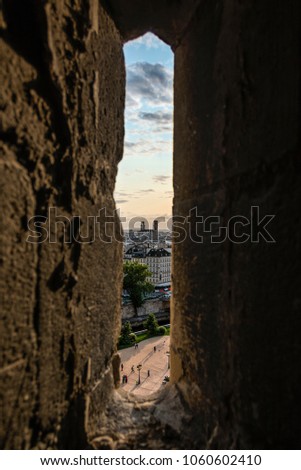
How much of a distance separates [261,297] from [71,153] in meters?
0.73

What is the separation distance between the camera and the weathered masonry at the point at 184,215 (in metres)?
0.75

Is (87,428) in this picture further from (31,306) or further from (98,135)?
(98,135)

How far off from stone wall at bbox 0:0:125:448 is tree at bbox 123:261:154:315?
73.3 ft

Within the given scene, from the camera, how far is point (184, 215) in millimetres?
1336

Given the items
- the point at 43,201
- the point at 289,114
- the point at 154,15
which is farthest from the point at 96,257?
the point at 154,15

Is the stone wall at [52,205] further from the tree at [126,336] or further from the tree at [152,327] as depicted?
the tree at [152,327]

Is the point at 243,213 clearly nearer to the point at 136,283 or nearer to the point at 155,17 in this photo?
the point at 155,17

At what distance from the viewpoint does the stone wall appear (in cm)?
74

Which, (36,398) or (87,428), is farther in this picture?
(87,428)

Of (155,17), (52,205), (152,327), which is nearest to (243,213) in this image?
(52,205)

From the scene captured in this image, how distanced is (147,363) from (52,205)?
1663 centimetres

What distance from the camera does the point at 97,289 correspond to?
3.73 ft

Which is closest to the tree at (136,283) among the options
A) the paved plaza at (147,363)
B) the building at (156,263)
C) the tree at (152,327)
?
the tree at (152,327)

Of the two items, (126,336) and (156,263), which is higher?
(156,263)
